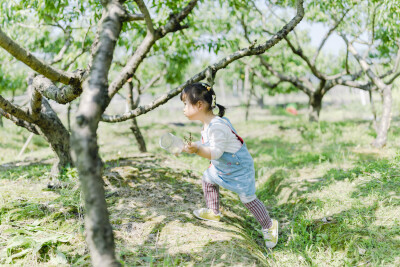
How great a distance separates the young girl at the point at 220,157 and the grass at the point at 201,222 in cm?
23

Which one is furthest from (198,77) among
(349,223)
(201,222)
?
(349,223)

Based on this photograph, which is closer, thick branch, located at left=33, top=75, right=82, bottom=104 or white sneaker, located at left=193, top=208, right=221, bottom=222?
thick branch, located at left=33, top=75, right=82, bottom=104

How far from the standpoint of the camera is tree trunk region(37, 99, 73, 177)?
4.48 m

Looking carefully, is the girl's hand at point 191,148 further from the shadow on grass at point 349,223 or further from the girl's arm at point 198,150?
the shadow on grass at point 349,223

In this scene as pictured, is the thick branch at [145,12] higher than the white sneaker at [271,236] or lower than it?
higher

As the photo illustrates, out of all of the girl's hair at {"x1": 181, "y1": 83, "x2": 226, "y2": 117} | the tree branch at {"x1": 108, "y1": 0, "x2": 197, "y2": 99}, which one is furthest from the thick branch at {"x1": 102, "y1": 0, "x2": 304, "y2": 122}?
the tree branch at {"x1": 108, "y1": 0, "x2": 197, "y2": 99}

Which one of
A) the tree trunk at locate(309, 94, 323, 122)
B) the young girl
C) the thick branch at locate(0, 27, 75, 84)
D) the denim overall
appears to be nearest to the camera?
the thick branch at locate(0, 27, 75, 84)

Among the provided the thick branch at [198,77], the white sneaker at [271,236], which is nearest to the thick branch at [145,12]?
the thick branch at [198,77]

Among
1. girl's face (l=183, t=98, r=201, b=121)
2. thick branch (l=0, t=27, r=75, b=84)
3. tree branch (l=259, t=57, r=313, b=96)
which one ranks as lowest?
→ girl's face (l=183, t=98, r=201, b=121)

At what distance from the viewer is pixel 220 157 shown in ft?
10.6

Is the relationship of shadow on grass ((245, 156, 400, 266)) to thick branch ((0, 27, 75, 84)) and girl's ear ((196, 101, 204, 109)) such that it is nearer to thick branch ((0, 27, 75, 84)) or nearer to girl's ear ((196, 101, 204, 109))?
girl's ear ((196, 101, 204, 109))

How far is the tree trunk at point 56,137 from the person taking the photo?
176 inches

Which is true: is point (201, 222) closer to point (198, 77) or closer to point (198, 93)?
point (198, 93)

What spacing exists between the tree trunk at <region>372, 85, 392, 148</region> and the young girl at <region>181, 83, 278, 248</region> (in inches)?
190
